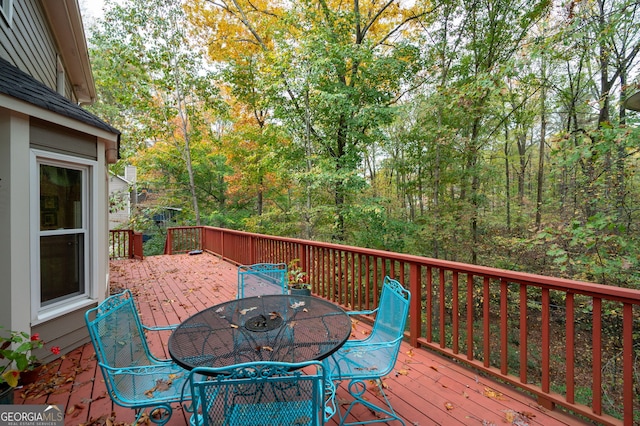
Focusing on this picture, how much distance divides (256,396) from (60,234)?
3.00m

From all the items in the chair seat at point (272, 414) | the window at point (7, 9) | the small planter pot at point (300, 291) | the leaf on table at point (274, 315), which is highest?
the window at point (7, 9)

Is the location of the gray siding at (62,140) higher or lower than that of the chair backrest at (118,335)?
higher

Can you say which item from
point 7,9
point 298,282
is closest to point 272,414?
point 298,282

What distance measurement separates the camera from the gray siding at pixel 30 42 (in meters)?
2.77

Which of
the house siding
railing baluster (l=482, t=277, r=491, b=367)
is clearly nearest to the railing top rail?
railing baluster (l=482, t=277, r=491, b=367)

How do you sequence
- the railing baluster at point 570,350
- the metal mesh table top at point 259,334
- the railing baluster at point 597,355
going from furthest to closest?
the railing baluster at point 570,350 → the railing baluster at point 597,355 → the metal mesh table top at point 259,334

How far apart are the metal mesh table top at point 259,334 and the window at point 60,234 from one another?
6.17ft

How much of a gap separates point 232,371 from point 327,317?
103cm

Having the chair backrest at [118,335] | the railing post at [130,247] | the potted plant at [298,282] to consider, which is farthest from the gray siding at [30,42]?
the railing post at [130,247]

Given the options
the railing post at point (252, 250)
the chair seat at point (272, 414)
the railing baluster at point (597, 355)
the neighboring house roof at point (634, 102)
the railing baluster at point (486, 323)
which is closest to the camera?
the chair seat at point (272, 414)

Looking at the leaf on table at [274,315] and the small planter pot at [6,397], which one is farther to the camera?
the leaf on table at [274,315]

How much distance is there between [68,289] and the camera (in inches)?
115

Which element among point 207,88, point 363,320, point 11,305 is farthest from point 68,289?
point 207,88

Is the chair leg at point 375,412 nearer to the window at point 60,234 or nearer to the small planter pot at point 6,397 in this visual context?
the small planter pot at point 6,397
